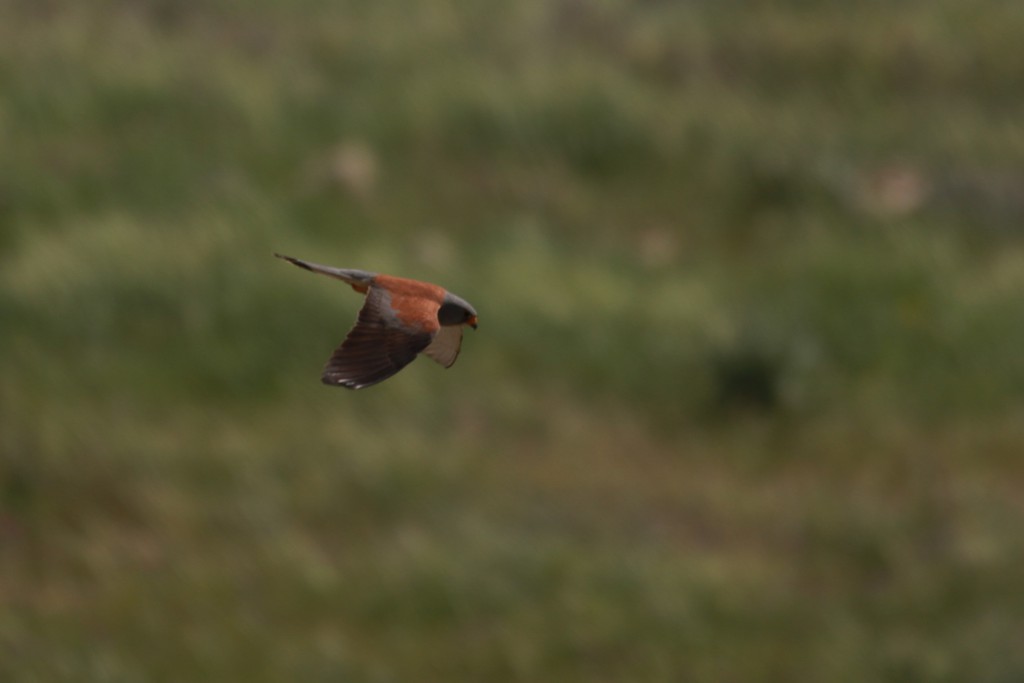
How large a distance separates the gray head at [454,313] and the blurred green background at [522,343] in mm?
5313

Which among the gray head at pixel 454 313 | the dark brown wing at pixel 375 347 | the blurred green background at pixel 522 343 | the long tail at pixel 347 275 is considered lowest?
the blurred green background at pixel 522 343

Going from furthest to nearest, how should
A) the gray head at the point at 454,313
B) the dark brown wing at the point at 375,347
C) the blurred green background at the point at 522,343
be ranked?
1. the blurred green background at the point at 522,343
2. the gray head at the point at 454,313
3. the dark brown wing at the point at 375,347

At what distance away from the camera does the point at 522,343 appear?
11625mm

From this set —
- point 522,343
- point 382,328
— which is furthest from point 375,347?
point 522,343

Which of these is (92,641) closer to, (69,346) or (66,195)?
(69,346)

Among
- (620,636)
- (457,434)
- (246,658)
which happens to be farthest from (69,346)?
(620,636)

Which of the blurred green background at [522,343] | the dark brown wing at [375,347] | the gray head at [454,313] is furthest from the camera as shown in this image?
the blurred green background at [522,343]

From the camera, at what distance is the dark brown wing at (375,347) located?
131 inches

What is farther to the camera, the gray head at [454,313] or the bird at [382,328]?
the gray head at [454,313]

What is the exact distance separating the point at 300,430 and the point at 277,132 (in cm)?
331

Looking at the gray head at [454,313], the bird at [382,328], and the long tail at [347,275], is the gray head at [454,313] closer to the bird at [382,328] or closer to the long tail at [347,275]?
the bird at [382,328]

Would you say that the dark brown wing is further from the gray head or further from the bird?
the gray head

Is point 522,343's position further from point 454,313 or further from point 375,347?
point 375,347

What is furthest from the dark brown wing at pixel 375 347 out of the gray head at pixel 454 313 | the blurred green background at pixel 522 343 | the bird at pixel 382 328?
the blurred green background at pixel 522 343
